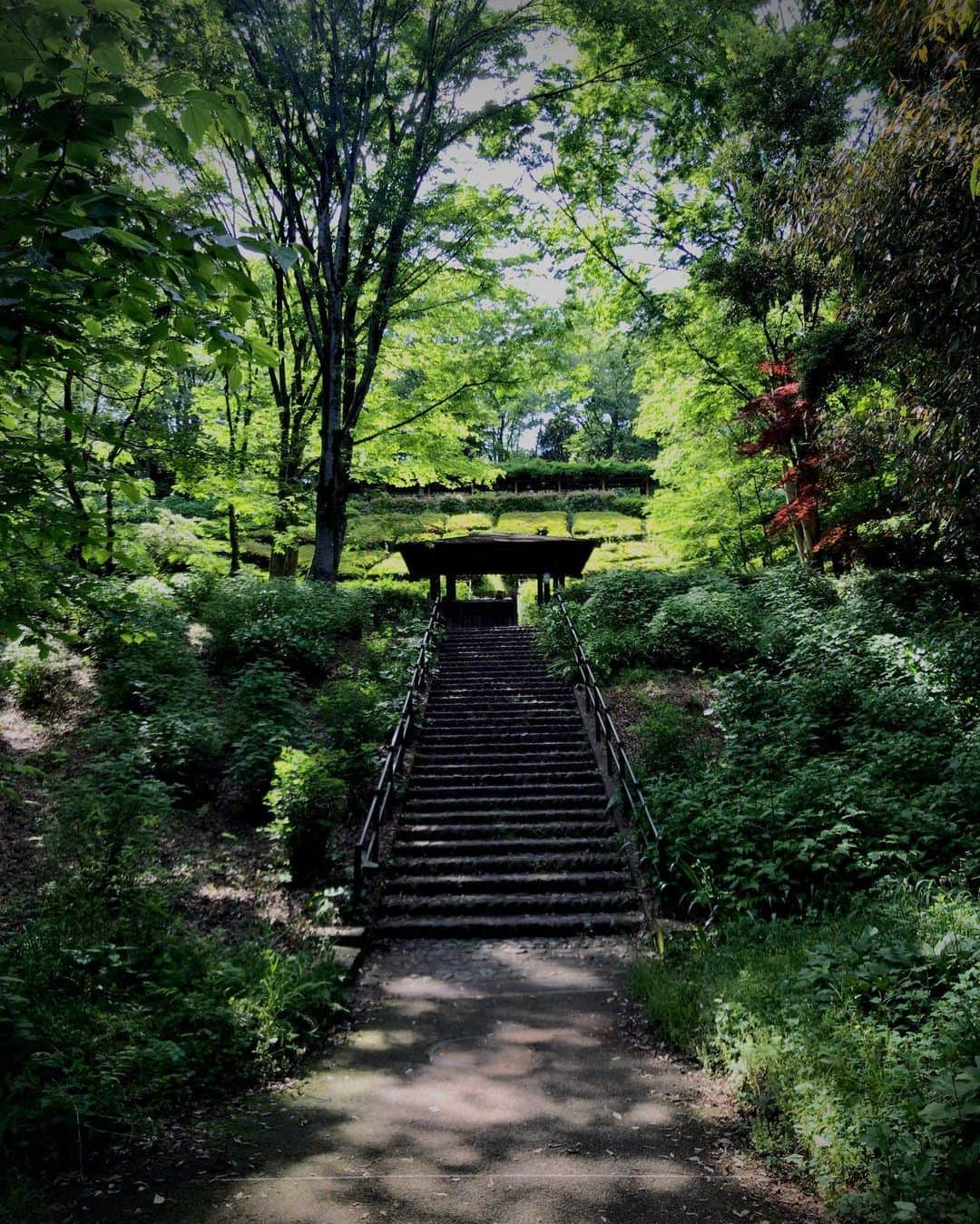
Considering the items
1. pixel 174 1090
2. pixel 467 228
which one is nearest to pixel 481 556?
pixel 467 228

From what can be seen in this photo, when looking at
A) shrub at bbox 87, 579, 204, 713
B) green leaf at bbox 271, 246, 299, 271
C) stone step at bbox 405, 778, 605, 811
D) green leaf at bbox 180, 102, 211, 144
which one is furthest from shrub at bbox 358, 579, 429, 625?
green leaf at bbox 180, 102, 211, 144

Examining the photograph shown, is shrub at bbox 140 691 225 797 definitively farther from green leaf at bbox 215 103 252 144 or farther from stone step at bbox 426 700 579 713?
green leaf at bbox 215 103 252 144

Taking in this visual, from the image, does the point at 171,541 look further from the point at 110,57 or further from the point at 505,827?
the point at 110,57

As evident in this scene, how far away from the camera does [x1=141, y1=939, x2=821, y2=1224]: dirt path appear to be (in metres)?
3.21

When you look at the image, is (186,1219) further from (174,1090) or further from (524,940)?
(524,940)

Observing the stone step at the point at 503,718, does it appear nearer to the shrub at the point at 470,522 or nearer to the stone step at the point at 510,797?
the stone step at the point at 510,797

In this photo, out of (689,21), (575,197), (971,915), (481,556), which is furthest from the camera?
(481,556)

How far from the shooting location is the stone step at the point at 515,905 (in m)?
7.65

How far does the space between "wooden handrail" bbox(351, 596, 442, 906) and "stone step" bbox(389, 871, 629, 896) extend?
51 cm

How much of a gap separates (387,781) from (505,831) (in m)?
1.64

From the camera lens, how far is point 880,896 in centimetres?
587

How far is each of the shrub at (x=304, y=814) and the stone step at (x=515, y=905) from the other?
94cm

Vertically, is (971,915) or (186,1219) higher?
(971,915)

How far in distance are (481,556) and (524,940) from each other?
13.5 metres
